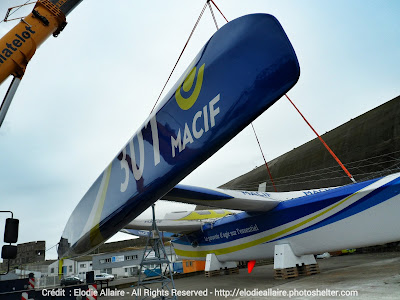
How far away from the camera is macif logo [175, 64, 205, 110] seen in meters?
1.51

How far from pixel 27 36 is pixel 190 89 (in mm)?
3721

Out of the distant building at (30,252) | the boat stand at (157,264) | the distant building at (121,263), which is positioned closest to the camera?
the distant building at (30,252)

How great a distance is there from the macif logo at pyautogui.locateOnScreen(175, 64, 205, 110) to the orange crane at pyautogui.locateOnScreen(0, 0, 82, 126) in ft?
8.89

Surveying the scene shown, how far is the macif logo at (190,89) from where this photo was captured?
151 cm

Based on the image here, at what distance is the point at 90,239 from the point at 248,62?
1.89 meters

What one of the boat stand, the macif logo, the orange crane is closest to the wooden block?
the boat stand

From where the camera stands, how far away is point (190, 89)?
1.57m

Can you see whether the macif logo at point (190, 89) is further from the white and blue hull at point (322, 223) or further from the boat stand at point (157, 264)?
the white and blue hull at point (322, 223)

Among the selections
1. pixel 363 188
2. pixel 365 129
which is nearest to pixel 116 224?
pixel 363 188

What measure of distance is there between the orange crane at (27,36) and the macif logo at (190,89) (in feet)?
8.89

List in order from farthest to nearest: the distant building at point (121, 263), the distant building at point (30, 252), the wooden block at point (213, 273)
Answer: the distant building at point (121, 263)
the wooden block at point (213, 273)
the distant building at point (30, 252)

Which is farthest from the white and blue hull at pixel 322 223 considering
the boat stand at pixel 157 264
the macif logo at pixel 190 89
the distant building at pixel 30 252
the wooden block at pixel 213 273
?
the distant building at pixel 30 252

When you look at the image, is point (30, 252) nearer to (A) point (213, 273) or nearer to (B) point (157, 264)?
(B) point (157, 264)

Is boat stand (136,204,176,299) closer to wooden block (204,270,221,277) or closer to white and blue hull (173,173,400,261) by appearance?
white and blue hull (173,173,400,261)
